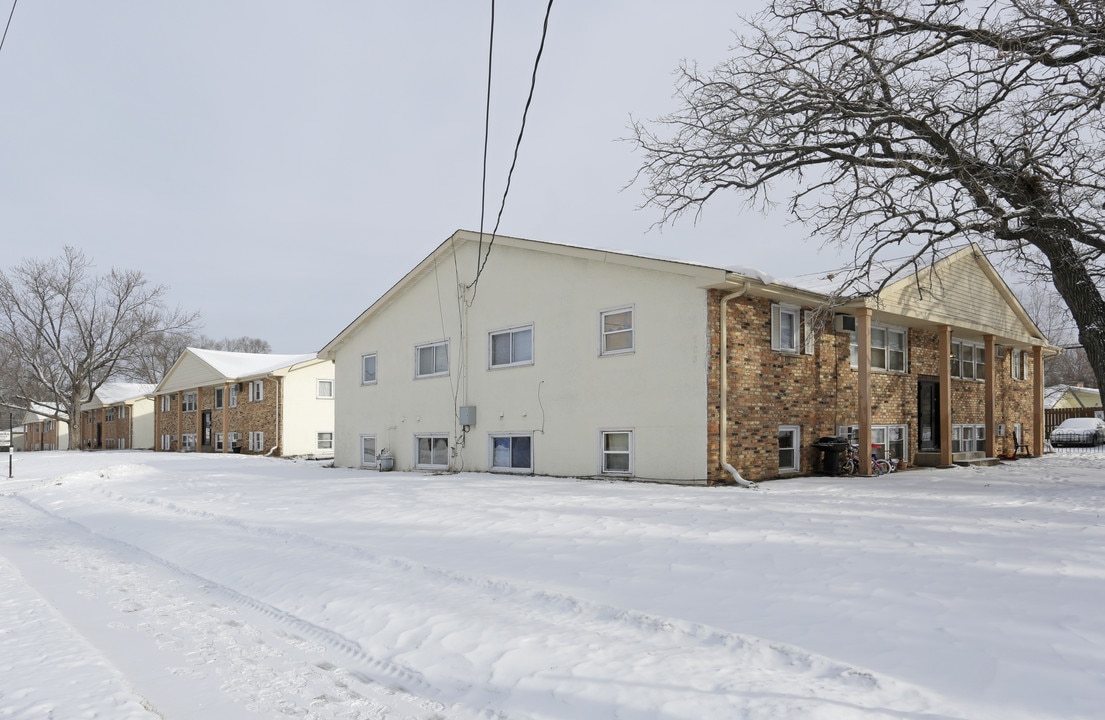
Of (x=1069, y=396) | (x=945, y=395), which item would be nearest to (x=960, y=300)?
(x=945, y=395)

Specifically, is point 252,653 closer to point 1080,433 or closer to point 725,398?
point 725,398

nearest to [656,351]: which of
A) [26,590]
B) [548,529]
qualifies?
[548,529]

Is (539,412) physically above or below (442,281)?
below

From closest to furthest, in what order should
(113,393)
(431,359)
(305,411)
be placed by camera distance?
(431,359)
(305,411)
(113,393)

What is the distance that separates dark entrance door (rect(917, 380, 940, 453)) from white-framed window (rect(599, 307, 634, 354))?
373 inches

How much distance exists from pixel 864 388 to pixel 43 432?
72.7m

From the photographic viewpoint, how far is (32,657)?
197 inches

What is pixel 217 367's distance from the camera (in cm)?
3578

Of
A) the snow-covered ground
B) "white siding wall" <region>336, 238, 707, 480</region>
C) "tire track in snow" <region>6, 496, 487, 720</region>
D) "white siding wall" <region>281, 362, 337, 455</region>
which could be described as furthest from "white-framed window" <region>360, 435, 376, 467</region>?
"tire track in snow" <region>6, 496, 487, 720</region>

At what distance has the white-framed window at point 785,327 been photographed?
49.2ft

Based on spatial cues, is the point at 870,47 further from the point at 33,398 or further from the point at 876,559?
the point at 33,398

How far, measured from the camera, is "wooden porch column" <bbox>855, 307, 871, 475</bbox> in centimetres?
1566

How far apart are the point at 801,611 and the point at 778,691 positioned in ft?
4.89

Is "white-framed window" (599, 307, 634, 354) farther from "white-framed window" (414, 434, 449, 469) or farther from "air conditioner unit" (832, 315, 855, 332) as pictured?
"white-framed window" (414, 434, 449, 469)
